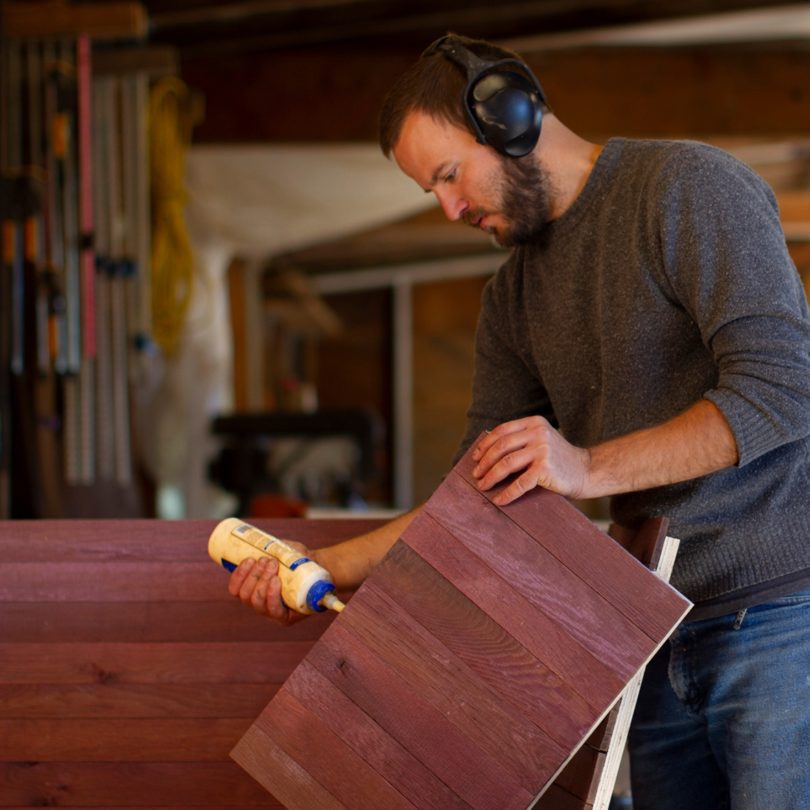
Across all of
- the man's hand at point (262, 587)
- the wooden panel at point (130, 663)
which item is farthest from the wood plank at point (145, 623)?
the man's hand at point (262, 587)

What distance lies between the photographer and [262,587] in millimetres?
1588

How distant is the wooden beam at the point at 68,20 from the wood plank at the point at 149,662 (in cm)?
292

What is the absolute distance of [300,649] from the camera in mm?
1852

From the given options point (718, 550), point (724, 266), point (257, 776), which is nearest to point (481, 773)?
point (257, 776)

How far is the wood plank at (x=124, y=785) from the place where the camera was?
1812 mm

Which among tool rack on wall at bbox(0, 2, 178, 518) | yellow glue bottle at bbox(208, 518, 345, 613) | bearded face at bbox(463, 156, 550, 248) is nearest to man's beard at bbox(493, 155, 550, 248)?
bearded face at bbox(463, 156, 550, 248)

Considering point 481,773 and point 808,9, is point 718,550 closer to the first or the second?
point 481,773

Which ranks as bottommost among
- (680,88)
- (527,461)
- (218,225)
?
(218,225)

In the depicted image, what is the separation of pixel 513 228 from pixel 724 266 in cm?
41

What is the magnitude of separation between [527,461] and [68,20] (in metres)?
3.40

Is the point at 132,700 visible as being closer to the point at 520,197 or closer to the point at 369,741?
the point at 369,741

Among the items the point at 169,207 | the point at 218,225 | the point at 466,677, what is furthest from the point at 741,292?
the point at 218,225

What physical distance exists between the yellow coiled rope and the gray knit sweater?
3.03 metres

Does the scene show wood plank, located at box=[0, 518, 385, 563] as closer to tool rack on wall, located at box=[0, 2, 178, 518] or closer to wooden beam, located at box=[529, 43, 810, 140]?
tool rack on wall, located at box=[0, 2, 178, 518]
